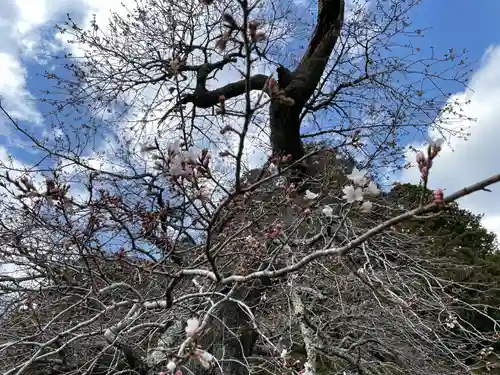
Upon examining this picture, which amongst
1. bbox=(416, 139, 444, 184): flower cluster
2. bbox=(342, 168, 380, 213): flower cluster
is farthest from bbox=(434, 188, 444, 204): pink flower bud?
bbox=(342, 168, 380, 213): flower cluster

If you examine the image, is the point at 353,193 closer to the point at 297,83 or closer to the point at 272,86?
the point at 272,86

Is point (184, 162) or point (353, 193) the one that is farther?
point (353, 193)

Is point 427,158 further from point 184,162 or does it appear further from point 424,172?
point 184,162

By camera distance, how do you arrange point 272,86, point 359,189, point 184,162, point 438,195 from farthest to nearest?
point 359,189 → point 184,162 → point 272,86 → point 438,195

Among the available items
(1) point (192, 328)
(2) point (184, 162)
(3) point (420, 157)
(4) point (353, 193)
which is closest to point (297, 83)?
(4) point (353, 193)

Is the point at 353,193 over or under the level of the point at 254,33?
under

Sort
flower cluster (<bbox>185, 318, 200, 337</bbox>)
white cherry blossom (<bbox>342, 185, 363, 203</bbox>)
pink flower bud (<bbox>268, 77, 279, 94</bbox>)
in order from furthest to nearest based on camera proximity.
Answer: white cherry blossom (<bbox>342, 185, 363, 203</bbox>), pink flower bud (<bbox>268, 77, 279, 94</bbox>), flower cluster (<bbox>185, 318, 200, 337</bbox>)

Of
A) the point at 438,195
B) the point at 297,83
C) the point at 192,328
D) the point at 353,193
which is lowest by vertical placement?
the point at 192,328

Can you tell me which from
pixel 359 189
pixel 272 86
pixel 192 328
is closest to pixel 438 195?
pixel 359 189

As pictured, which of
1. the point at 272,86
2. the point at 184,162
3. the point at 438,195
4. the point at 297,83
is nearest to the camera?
the point at 438,195

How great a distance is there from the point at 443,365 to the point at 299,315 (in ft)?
5.58

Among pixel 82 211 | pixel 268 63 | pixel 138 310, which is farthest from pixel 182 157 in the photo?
pixel 268 63

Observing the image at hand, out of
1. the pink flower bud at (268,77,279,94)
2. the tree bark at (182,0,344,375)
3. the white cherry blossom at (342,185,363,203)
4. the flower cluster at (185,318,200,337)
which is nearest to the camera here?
the flower cluster at (185,318,200,337)

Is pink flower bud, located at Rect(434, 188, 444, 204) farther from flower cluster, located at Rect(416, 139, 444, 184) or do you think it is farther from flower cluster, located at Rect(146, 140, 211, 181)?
flower cluster, located at Rect(146, 140, 211, 181)
